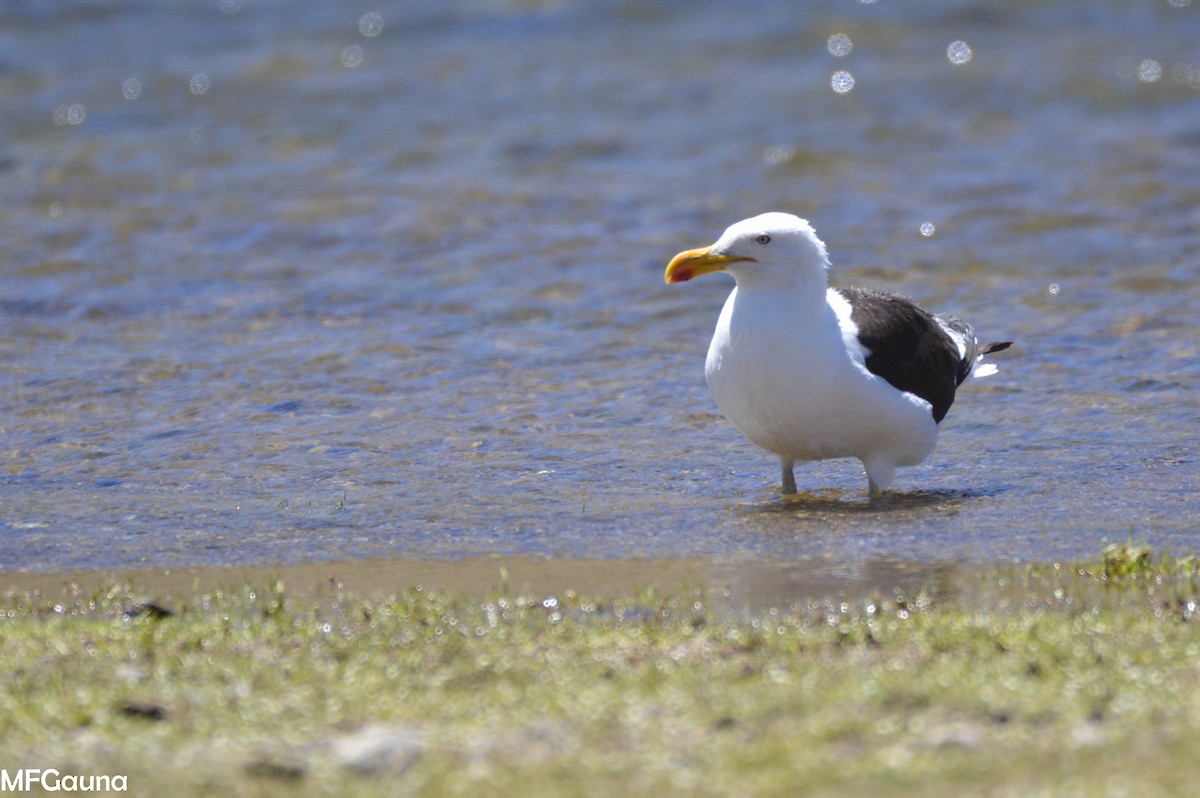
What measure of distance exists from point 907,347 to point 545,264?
434 cm

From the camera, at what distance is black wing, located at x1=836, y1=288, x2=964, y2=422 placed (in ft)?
23.2

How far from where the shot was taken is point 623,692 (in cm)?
413

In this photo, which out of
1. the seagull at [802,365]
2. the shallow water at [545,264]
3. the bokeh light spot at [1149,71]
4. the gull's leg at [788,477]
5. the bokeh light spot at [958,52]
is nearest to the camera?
the shallow water at [545,264]

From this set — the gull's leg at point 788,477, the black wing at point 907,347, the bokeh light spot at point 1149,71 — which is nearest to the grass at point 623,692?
the gull's leg at point 788,477

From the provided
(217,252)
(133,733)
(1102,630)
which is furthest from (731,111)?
(133,733)

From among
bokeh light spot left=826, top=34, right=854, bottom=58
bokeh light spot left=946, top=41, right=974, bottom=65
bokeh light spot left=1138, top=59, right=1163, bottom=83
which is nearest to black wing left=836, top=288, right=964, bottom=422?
bokeh light spot left=1138, top=59, right=1163, bottom=83

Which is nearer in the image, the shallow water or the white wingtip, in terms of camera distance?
the shallow water

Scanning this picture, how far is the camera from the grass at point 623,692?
359 cm

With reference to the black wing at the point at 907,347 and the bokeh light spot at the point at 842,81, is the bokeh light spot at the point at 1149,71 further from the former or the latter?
the black wing at the point at 907,347

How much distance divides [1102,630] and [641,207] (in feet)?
27.2

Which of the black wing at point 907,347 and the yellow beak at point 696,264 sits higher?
the yellow beak at point 696,264

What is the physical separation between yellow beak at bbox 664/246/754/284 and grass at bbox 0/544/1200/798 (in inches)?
81.8

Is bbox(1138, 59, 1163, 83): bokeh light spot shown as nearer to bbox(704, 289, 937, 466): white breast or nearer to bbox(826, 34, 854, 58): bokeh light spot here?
bbox(826, 34, 854, 58): bokeh light spot

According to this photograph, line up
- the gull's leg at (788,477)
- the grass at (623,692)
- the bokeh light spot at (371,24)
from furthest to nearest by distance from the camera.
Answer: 1. the bokeh light spot at (371,24)
2. the gull's leg at (788,477)
3. the grass at (623,692)
